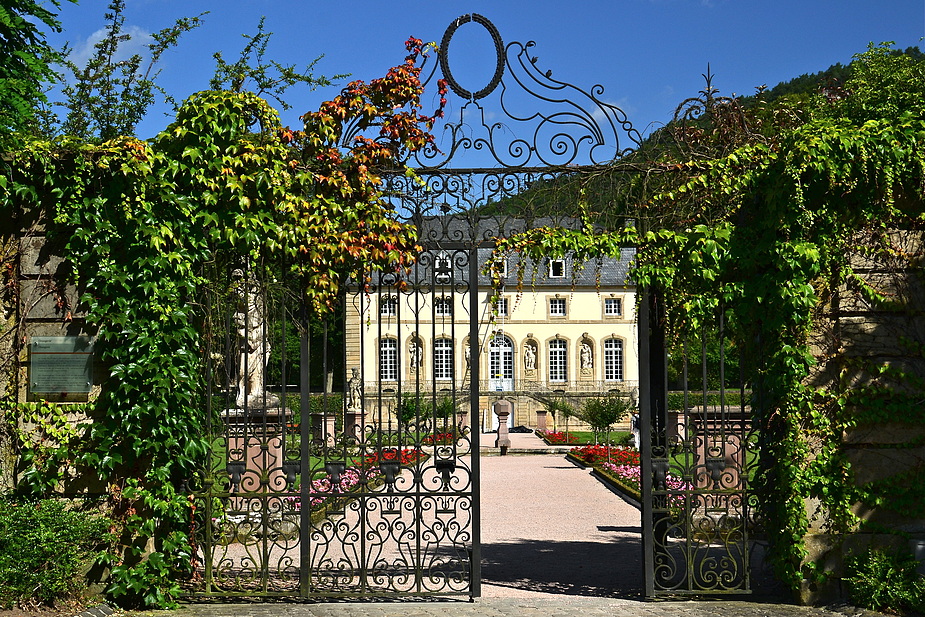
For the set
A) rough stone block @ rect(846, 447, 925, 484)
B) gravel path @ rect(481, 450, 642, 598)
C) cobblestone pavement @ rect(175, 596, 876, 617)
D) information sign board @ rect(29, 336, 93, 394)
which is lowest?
gravel path @ rect(481, 450, 642, 598)

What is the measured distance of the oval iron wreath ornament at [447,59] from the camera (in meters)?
6.96

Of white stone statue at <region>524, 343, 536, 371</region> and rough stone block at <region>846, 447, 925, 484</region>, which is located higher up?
white stone statue at <region>524, 343, 536, 371</region>

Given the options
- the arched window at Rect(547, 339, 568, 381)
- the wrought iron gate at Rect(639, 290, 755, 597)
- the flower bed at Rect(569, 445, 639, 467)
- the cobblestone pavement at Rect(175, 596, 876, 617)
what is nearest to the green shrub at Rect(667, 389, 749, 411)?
the flower bed at Rect(569, 445, 639, 467)

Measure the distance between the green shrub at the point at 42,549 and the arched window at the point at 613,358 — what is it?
133ft

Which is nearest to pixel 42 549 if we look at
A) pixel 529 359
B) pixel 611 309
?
pixel 529 359

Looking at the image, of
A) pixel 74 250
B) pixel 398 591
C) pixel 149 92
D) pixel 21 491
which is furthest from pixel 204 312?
pixel 149 92

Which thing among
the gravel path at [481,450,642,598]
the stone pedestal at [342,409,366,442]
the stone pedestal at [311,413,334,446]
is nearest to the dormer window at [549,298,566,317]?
the gravel path at [481,450,642,598]

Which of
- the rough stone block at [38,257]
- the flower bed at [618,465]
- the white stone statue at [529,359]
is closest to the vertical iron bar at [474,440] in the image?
the rough stone block at [38,257]

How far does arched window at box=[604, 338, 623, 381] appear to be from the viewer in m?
45.4

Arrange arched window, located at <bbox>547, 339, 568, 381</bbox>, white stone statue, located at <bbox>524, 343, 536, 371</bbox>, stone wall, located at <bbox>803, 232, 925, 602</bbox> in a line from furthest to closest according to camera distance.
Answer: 1. arched window, located at <bbox>547, 339, 568, 381</bbox>
2. white stone statue, located at <bbox>524, 343, 536, 371</bbox>
3. stone wall, located at <bbox>803, 232, 925, 602</bbox>

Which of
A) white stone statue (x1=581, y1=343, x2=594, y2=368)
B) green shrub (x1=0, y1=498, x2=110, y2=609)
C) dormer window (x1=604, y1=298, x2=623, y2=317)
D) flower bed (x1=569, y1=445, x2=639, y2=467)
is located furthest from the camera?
dormer window (x1=604, y1=298, x2=623, y2=317)

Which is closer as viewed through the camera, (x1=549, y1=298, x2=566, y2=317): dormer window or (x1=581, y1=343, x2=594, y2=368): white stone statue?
(x1=581, y1=343, x2=594, y2=368): white stone statue

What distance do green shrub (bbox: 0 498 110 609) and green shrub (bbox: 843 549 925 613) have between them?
5297 mm

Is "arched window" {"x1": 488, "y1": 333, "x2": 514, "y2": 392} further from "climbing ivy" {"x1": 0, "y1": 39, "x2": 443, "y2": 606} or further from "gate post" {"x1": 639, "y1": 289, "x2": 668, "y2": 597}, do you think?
"climbing ivy" {"x1": 0, "y1": 39, "x2": 443, "y2": 606}
